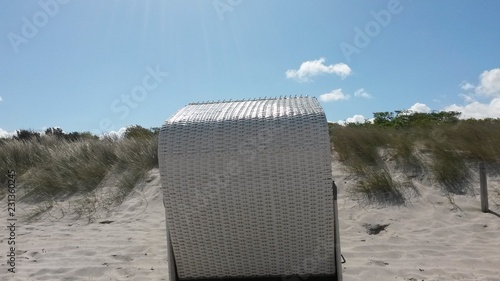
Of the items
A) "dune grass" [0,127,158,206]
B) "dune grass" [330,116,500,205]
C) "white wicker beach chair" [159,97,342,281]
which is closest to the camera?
"white wicker beach chair" [159,97,342,281]

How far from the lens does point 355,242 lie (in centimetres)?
438

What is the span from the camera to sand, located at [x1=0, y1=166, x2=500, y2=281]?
3.68 m

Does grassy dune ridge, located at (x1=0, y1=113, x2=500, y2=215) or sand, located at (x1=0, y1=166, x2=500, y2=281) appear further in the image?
grassy dune ridge, located at (x1=0, y1=113, x2=500, y2=215)

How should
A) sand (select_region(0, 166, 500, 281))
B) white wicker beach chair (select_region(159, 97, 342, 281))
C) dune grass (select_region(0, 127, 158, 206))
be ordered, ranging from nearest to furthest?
white wicker beach chair (select_region(159, 97, 342, 281)) → sand (select_region(0, 166, 500, 281)) → dune grass (select_region(0, 127, 158, 206))

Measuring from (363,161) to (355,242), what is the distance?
A: 2480 millimetres

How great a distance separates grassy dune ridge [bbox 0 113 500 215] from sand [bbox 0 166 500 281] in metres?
0.25

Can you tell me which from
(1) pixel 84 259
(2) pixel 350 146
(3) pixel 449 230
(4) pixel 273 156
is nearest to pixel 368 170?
(2) pixel 350 146

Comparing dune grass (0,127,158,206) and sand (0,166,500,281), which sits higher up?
dune grass (0,127,158,206)

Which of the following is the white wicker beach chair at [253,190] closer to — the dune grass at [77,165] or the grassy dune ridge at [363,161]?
the grassy dune ridge at [363,161]

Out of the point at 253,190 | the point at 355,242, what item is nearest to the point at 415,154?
the point at 355,242

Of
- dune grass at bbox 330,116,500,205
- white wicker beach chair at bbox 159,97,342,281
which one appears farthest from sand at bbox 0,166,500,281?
white wicker beach chair at bbox 159,97,342,281

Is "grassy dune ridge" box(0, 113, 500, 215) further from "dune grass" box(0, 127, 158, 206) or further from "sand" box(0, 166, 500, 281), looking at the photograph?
"sand" box(0, 166, 500, 281)

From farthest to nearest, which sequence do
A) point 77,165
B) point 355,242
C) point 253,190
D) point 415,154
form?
point 77,165, point 415,154, point 355,242, point 253,190

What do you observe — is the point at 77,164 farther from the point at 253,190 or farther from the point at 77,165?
the point at 253,190
